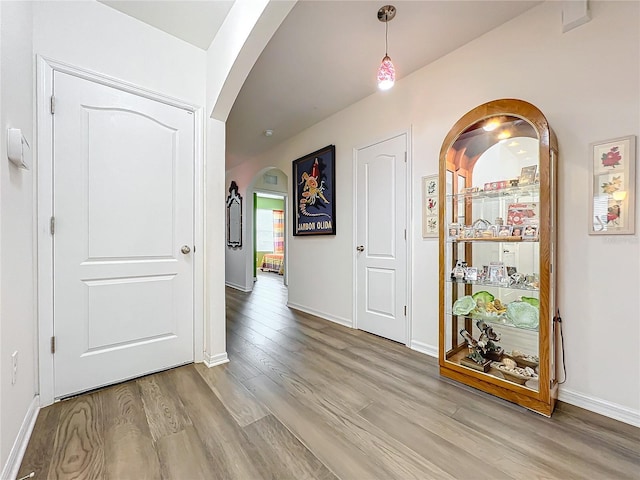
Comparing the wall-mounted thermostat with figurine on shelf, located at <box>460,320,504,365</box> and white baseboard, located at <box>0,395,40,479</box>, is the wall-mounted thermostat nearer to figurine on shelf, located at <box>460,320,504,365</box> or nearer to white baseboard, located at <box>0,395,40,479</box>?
white baseboard, located at <box>0,395,40,479</box>

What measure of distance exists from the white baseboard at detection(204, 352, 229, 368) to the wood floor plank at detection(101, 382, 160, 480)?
0.50m

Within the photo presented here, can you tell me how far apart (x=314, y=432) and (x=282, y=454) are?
0.70 feet

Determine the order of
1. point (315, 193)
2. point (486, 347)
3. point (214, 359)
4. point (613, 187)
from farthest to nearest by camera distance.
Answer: point (315, 193) < point (214, 359) < point (486, 347) < point (613, 187)

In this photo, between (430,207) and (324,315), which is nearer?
(430,207)

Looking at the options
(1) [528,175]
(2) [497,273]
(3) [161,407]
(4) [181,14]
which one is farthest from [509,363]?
(4) [181,14]

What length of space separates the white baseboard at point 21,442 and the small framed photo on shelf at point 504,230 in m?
2.80

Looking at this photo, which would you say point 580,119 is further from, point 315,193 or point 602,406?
point 315,193

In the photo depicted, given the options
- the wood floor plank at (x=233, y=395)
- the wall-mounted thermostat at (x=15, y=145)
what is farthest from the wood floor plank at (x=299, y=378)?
the wall-mounted thermostat at (x=15, y=145)

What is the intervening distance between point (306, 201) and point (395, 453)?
121 inches

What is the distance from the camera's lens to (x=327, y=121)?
11.8 ft

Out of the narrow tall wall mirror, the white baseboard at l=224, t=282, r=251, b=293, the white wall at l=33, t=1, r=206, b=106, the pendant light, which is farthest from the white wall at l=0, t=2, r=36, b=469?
the narrow tall wall mirror

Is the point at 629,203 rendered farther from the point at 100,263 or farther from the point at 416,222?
the point at 100,263

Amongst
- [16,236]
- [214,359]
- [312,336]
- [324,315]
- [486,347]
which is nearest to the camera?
[16,236]

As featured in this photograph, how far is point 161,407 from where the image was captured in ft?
5.57
